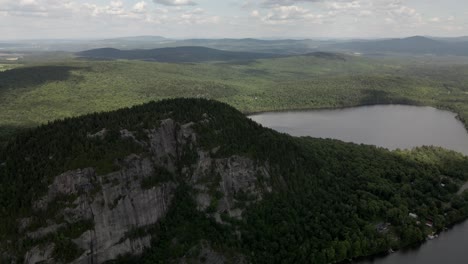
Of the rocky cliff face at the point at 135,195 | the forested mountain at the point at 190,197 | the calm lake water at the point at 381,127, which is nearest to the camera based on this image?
the rocky cliff face at the point at 135,195

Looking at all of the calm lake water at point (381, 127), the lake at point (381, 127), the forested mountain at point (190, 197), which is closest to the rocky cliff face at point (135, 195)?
the forested mountain at point (190, 197)

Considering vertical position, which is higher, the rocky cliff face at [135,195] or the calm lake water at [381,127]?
the rocky cliff face at [135,195]

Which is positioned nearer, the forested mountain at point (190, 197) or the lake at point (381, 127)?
the forested mountain at point (190, 197)

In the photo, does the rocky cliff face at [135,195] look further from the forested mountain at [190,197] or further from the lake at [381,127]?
the lake at [381,127]

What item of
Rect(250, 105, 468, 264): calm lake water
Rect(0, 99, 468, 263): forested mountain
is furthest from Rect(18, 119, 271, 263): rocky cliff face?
Rect(250, 105, 468, 264): calm lake water

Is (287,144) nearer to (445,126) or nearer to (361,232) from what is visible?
(361,232)

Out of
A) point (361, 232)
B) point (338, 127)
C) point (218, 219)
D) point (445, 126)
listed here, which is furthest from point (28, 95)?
point (445, 126)
